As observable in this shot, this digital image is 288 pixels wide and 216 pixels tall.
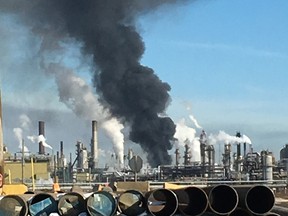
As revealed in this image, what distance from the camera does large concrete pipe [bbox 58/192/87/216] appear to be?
13.8 m

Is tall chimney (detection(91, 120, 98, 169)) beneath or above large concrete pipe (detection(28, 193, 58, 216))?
above

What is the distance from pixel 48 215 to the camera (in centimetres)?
1380

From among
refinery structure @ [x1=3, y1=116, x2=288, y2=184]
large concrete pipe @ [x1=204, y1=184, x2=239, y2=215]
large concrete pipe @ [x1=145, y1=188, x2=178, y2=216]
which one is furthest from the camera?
refinery structure @ [x1=3, y1=116, x2=288, y2=184]

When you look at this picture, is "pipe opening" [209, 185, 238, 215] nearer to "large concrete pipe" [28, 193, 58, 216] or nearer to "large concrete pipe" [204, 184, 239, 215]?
"large concrete pipe" [204, 184, 239, 215]

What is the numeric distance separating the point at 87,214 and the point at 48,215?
0.85 meters

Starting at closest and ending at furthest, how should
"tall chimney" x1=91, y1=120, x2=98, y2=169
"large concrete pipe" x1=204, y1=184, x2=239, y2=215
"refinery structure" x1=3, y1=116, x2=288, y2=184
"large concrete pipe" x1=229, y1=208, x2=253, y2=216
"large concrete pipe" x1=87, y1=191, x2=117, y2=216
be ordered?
"large concrete pipe" x1=229, y1=208, x2=253, y2=216, "large concrete pipe" x1=204, y1=184, x2=239, y2=215, "large concrete pipe" x1=87, y1=191, x2=117, y2=216, "refinery structure" x1=3, y1=116, x2=288, y2=184, "tall chimney" x1=91, y1=120, x2=98, y2=169

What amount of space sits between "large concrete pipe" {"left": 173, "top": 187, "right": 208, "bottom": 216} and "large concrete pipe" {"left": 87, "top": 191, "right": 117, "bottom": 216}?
136 cm

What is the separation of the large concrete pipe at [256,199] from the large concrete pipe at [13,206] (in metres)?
4.29

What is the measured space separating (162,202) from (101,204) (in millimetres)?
1290

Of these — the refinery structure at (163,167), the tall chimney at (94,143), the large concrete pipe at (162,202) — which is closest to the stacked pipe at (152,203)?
the large concrete pipe at (162,202)

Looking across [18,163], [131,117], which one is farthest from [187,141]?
[18,163]

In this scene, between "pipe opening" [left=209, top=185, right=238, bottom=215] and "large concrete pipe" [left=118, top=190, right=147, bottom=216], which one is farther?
"large concrete pipe" [left=118, top=190, right=147, bottom=216]

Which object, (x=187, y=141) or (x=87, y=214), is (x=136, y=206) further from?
(x=187, y=141)

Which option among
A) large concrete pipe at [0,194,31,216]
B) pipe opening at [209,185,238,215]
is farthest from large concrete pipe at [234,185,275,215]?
large concrete pipe at [0,194,31,216]
